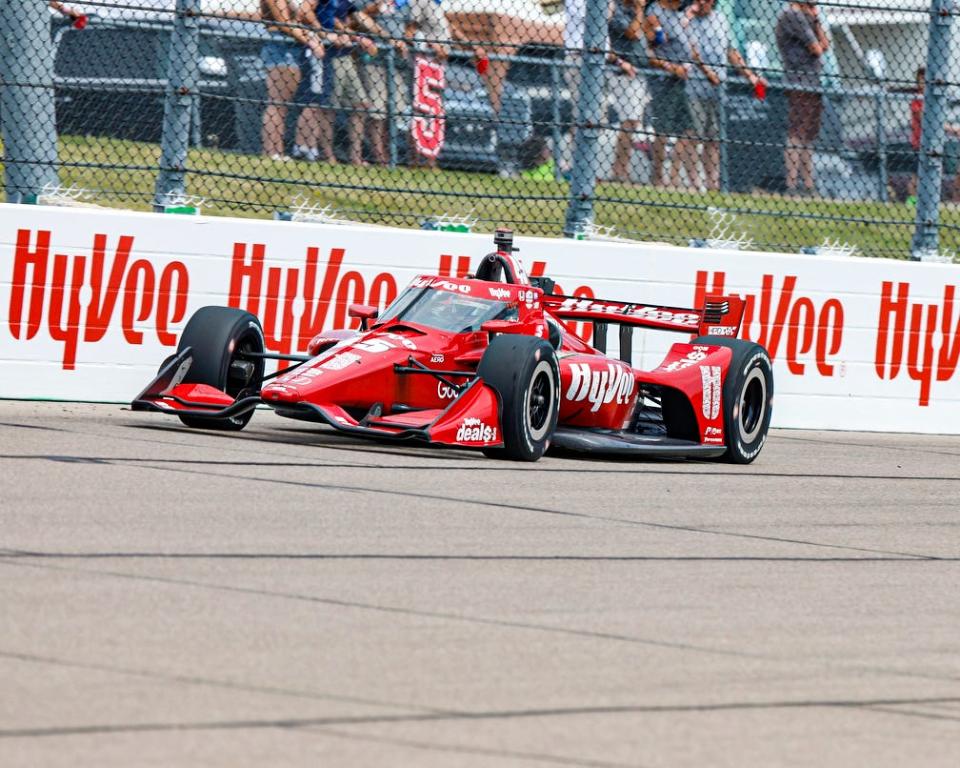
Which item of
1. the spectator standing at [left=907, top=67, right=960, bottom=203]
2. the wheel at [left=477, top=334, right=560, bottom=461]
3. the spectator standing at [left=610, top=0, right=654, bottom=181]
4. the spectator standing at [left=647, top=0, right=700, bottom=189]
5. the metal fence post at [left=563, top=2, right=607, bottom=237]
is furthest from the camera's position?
the spectator standing at [left=907, top=67, right=960, bottom=203]

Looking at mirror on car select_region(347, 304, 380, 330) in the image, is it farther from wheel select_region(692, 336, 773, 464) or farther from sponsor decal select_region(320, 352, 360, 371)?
wheel select_region(692, 336, 773, 464)

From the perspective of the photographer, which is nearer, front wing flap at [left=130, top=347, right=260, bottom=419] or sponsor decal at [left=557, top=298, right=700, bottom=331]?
front wing flap at [left=130, top=347, right=260, bottom=419]

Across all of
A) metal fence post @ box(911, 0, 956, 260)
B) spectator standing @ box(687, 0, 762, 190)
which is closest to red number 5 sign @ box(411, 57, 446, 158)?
spectator standing @ box(687, 0, 762, 190)

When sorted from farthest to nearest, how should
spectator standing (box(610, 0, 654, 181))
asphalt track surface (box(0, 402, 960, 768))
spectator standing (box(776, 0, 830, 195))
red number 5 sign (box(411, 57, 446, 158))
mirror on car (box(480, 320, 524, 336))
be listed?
spectator standing (box(776, 0, 830, 195)) < spectator standing (box(610, 0, 654, 181)) < red number 5 sign (box(411, 57, 446, 158)) < mirror on car (box(480, 320, 524, 336)) < asphalt track surface (box(0, 402, 960, 768))

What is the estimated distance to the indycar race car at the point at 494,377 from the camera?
30.9 ft

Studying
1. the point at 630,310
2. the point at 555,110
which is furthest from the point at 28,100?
the point at 630,310

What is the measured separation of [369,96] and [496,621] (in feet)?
21.8

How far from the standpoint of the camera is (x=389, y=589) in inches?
237

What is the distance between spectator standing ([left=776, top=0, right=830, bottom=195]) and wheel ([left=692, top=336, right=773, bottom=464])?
102 inches

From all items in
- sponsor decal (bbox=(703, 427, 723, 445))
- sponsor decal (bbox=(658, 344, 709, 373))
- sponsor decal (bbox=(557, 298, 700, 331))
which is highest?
sponsor decal (bbox=(557, 298, 700, 331))

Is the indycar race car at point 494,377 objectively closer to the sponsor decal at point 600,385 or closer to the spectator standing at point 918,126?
the sponsor decal at point 600,385

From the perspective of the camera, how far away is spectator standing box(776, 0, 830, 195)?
42.8 ft

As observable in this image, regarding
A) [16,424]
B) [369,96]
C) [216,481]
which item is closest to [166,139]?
[369,96]

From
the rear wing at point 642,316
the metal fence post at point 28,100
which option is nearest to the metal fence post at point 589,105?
the rear wing at point 642,316
